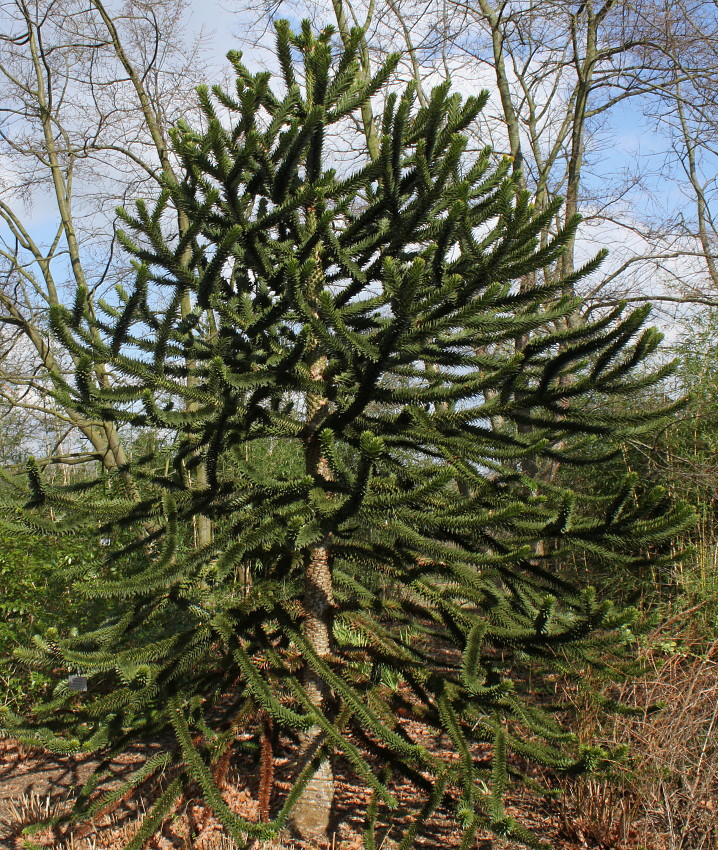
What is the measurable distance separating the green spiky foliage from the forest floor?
101 cm

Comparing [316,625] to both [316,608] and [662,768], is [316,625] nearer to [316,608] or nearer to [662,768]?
[316,608]

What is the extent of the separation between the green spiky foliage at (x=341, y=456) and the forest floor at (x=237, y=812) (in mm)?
1011

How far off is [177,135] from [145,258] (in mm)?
758

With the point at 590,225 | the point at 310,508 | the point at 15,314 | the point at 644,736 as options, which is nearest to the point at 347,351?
the point at 310,508

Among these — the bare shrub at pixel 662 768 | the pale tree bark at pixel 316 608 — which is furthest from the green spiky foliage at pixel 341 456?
the bare shrub at pixel 662 768

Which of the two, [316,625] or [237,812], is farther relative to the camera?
[237,812]

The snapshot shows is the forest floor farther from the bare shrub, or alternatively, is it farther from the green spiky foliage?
the green spiky foliage

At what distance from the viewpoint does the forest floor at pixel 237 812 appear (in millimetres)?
4188

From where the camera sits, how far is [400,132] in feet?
10.8

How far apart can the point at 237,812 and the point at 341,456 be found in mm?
3033

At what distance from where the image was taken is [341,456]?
3.63m

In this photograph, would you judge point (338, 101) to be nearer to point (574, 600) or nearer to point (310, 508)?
point (310, 508)

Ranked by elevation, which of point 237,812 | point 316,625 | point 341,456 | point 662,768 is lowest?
point 237,812

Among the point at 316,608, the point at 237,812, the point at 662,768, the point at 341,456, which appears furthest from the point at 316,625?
the point at 662,768
